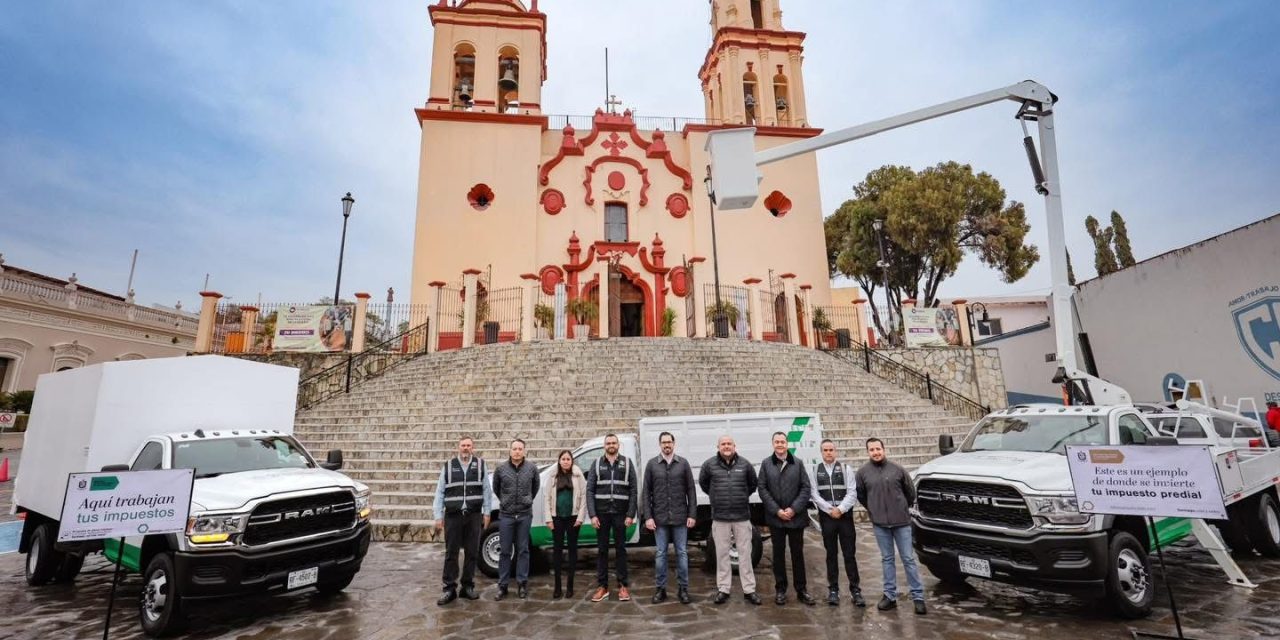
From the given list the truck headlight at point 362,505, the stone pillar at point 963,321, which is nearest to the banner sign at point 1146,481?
the truck headlight at point 362,505

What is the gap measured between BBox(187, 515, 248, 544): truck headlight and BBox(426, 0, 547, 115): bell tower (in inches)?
839

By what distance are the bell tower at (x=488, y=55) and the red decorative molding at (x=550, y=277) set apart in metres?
7.10

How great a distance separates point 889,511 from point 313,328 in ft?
51.8

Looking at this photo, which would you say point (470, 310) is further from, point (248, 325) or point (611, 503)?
point (611, 503)

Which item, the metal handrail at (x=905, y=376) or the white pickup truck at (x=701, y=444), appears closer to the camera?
the white pickup truck at (x=701, y=444)

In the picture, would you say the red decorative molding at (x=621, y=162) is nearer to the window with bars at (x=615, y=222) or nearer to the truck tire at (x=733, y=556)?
the window with bars at (x=615, y=222)

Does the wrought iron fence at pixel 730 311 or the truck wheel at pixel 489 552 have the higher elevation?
the wrought iron fence at pixel 730 311

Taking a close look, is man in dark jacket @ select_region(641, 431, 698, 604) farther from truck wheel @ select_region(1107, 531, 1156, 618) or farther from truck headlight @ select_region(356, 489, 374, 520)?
truck wheel @ select_region(1107, 531, 1156, 618)

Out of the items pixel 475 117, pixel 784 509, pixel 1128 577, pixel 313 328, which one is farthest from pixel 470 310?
pixel 1128 577

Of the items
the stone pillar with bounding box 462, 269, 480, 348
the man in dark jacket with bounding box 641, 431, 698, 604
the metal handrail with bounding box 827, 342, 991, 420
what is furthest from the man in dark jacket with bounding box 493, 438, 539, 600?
the metal handrail with bounding box 827, 342, 991, 420

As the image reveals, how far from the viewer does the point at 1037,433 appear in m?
5.08

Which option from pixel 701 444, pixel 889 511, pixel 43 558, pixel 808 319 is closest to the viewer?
pixel 889 511

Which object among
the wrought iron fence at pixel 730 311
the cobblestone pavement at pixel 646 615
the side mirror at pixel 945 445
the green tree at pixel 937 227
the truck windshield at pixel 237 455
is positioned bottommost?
the cobblestone pavement at pixel 646 615

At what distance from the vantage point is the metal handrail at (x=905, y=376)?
53.1 ft
